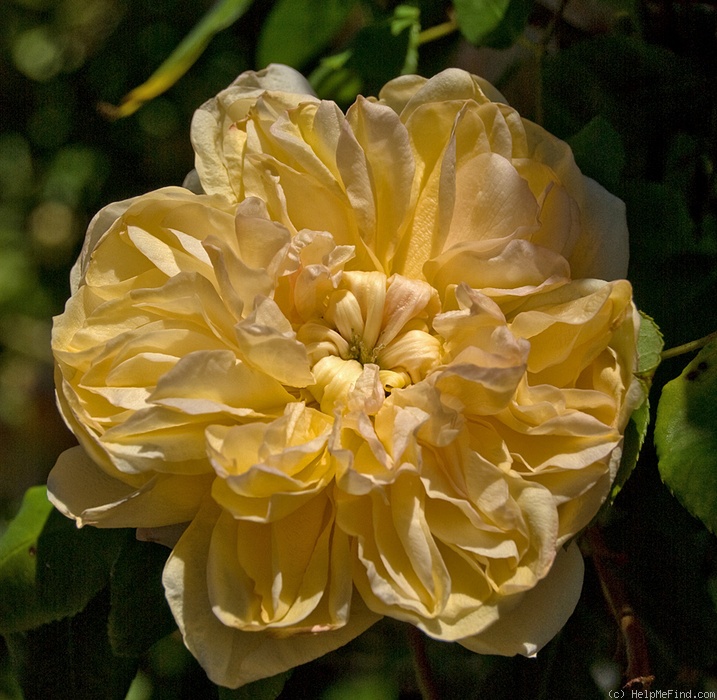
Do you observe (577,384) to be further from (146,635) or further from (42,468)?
(42,468)

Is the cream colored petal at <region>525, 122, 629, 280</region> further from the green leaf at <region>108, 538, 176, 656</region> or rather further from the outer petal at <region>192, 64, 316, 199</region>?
the green leaf at <region>108, 538, 176, 656</region>

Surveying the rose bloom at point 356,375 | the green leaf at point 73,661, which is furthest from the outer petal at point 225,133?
the green leaf at point 73,661

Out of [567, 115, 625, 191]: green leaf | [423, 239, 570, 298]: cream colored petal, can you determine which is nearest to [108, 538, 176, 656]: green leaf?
[423, 239, 570, 298]: cream colored petal

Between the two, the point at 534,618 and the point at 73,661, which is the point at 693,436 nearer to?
the point at 534,618

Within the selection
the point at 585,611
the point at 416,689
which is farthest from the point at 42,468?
the point at 585,611

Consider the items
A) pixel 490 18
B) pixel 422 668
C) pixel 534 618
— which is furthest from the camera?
pixel 490 18

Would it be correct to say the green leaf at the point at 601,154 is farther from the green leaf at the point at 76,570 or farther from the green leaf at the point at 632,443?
the green leaf at the point at 76,570

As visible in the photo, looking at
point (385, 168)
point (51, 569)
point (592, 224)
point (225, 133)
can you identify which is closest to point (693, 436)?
point (592, 224)

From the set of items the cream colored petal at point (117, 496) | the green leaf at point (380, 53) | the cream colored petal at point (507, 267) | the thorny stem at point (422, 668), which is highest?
the green leaf at point (380, 53)
